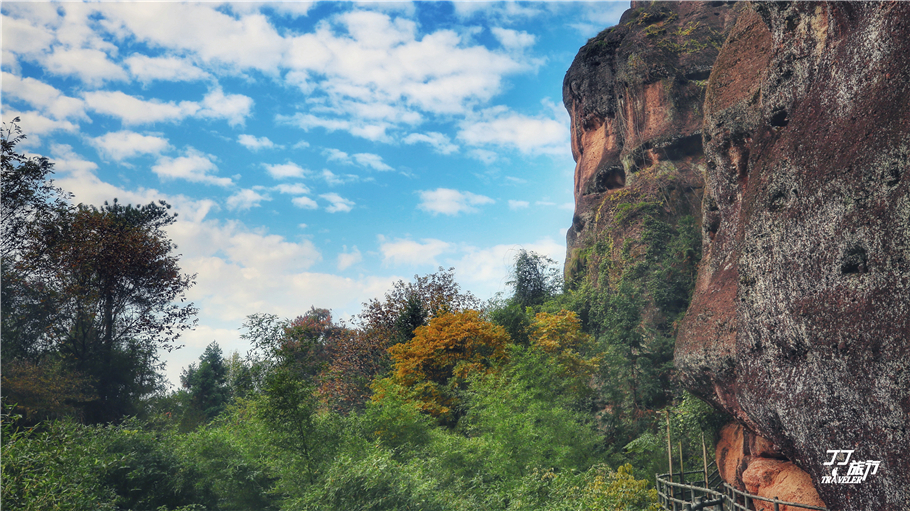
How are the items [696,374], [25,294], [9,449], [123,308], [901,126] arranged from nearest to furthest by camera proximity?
[901,126] → [9,449] → [696,374] → [25,294] → [123,308]

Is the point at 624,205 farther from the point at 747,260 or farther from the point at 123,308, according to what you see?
the point at 123,308

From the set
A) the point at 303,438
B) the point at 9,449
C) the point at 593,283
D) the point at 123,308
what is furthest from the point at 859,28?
the point at 123,308

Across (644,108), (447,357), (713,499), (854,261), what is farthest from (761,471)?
(644,108)

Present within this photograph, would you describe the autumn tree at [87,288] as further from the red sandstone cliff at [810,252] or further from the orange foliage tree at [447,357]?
the red sandstone cliff at [810,252]

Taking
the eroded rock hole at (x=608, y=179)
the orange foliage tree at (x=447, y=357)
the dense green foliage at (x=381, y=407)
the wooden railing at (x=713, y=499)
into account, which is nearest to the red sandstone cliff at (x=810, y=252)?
the wooden railing at (x=713, y=499)

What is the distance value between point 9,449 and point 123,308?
58.5ft

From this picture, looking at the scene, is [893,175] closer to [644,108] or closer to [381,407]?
[381,407]

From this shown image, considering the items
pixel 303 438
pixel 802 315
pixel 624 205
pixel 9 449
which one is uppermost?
pixel 624 205

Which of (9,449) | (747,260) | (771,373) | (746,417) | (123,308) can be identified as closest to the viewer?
(9,449)

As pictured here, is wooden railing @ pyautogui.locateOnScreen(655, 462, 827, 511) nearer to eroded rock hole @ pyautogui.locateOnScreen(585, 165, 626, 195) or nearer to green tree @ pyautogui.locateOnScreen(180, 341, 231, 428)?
eroded rock hole @ pyautogui.locateOnScreen(585, 165, 626, 195)

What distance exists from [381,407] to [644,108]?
2226 cm

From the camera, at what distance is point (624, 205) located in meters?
29.1

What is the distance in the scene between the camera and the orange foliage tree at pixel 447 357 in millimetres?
23594

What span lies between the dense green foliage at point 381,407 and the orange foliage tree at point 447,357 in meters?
0.09
